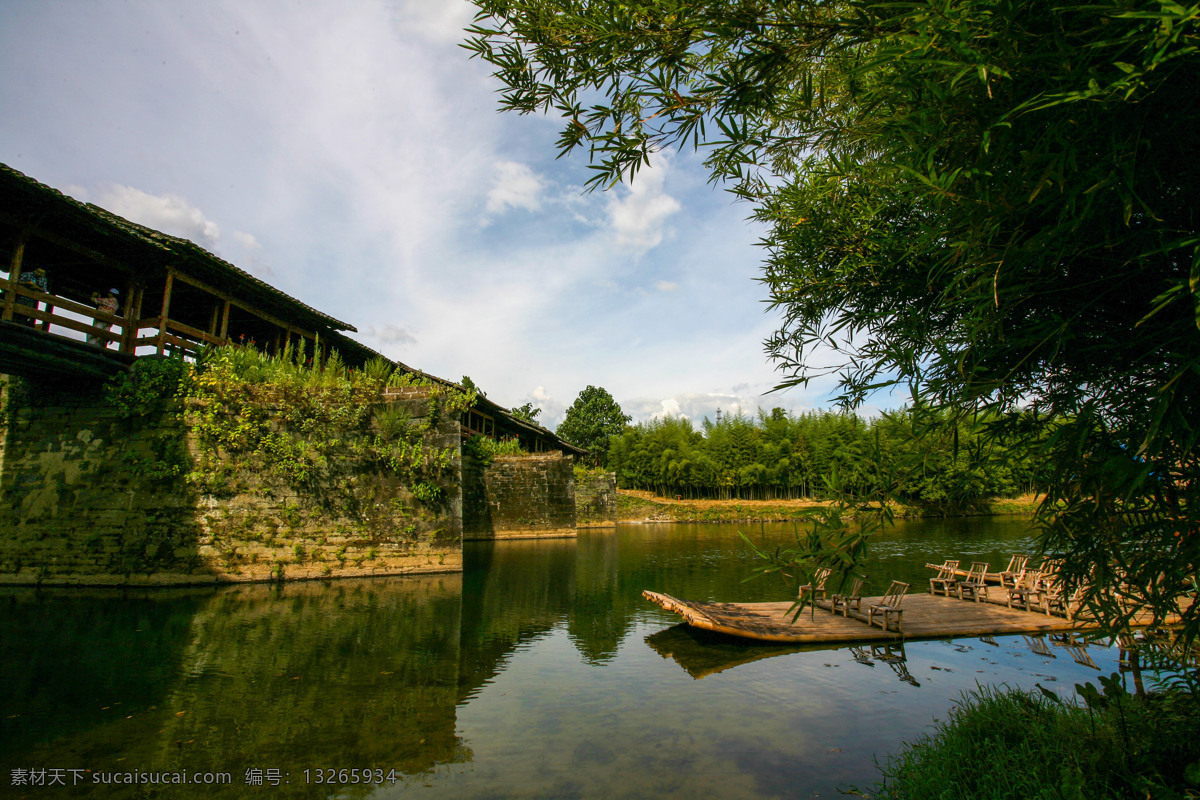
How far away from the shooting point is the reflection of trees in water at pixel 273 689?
15.0ft

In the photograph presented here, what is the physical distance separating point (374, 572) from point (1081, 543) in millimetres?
12973

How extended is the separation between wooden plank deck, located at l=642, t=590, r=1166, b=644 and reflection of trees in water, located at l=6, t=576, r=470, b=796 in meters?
3.75

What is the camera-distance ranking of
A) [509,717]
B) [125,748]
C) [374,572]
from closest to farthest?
[125,748] → [509,717] → [374,572]

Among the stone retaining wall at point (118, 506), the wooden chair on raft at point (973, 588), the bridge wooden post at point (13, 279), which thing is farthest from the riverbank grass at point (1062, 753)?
the bridge wooden post at point (13, 279)

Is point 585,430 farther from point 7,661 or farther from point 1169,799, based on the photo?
point 1169,799

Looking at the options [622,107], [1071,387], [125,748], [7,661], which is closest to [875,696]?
[1071,387]

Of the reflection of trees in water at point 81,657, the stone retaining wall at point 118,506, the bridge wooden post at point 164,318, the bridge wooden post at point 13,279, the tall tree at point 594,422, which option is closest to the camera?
the reflection of trees in water at point 81,657

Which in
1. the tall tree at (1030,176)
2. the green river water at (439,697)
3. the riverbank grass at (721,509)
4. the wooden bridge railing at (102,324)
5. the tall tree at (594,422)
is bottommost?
the green river water at (439,697)

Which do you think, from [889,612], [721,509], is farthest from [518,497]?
[721,509]

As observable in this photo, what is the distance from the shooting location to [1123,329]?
2.27m

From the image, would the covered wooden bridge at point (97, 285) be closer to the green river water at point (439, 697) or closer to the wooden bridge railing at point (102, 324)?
the wooden bridge railing at point (102, 324)

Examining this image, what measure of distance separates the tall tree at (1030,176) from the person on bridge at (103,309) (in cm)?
1196

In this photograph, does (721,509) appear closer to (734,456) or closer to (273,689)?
(734,456)

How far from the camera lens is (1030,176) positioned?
6.26 ft
